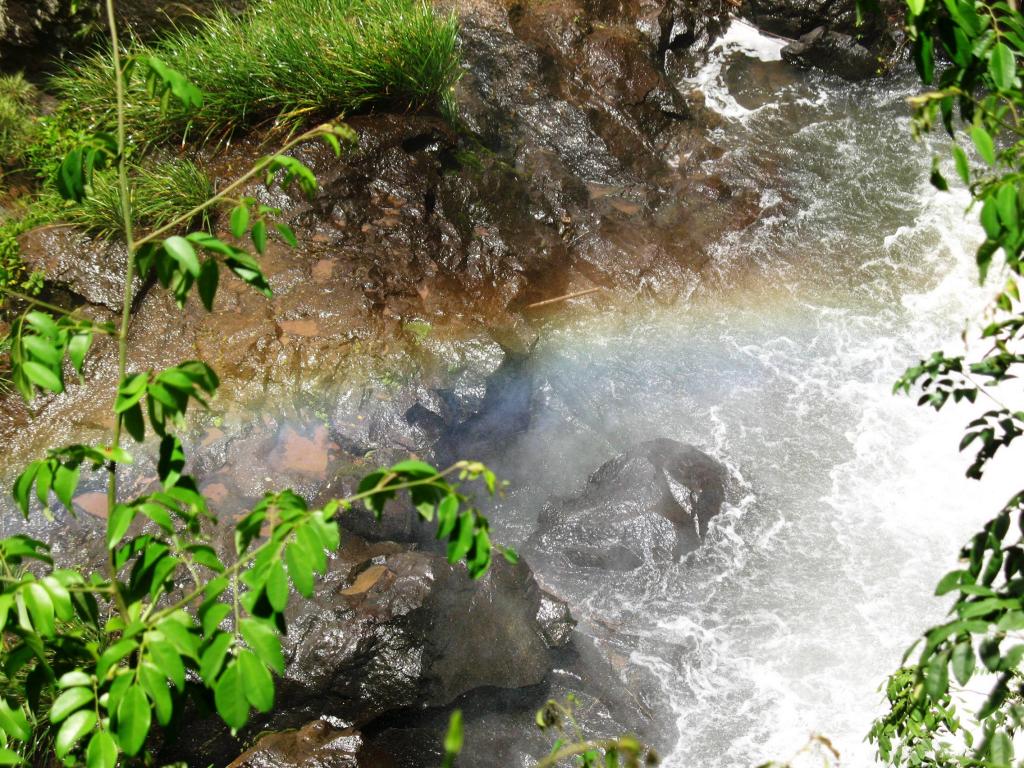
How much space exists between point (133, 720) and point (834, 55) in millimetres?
9319

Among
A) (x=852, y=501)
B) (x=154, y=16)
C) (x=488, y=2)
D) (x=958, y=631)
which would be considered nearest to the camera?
(x=958, y=631)

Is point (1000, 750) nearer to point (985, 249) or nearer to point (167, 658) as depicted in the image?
point (985, 249)

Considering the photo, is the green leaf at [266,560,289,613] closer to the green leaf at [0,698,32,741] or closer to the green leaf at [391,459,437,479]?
the green leaf at [391,459,437,479]

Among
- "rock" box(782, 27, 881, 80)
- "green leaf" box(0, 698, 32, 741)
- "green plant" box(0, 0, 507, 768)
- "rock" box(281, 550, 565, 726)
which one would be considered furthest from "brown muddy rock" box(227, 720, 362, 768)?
"rock" box(782, 27, 881, 80)

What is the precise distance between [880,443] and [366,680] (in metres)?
4.05

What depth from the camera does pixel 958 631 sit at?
58.4 inches

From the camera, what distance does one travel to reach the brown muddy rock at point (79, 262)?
570 centimetres

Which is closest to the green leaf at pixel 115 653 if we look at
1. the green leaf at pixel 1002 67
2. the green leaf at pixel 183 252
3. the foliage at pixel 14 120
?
the green leaf at pixel 183 252

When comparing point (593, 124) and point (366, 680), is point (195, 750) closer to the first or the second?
point (366, 680)

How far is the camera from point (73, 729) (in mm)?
1485

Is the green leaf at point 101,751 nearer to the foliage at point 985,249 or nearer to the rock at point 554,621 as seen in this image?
the foliage at point 985,249

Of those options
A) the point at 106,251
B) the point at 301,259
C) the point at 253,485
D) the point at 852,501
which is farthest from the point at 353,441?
the point at 852,501

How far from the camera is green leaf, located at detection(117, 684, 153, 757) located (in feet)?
4.47

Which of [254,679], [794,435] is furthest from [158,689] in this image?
[794,435]
